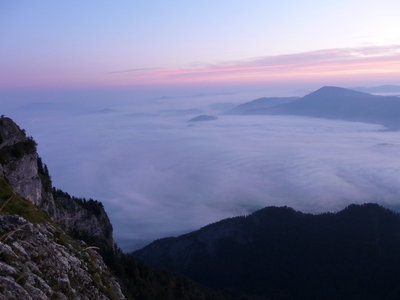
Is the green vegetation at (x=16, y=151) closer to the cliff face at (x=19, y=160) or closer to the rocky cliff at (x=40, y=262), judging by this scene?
the cliff face at (x=19, y=160)

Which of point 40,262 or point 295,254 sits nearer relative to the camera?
point 40,262

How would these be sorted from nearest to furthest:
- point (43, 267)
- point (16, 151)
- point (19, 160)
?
point (43, 267) → point (19, 160) → point (16, 151)

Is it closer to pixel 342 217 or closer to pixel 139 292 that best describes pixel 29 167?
pixel 139 292

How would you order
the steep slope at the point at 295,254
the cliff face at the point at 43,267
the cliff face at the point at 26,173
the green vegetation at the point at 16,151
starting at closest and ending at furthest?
the cliff face at the point at 43,267, the cliff face at the point at 26,173, the green vegetation at the point at 16,151, the steep slope at the point at 295,254

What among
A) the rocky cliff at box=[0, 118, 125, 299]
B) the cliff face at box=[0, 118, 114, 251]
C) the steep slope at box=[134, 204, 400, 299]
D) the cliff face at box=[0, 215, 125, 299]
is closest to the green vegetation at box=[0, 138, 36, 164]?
the cliff face at box=[0, 118, 114, 251]

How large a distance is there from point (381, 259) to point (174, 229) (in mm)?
98210

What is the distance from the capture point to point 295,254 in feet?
379

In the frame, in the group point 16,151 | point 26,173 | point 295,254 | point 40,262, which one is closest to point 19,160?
point 16,151

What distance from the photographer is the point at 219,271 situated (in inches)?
4557

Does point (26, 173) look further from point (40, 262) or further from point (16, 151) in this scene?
point (40, 262)

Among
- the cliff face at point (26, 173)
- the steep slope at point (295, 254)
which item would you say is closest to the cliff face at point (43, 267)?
the cliff face at point (26, 173)

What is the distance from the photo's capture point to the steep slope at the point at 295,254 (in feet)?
332

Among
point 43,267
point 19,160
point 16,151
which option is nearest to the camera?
point 43,267

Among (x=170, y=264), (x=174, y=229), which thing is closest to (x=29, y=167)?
(x=170, y=264)
